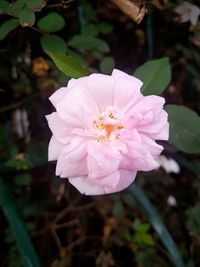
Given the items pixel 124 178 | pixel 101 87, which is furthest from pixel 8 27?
pixel 124 178

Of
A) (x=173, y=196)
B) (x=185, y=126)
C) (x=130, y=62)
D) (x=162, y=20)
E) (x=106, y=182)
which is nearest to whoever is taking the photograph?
(x=106, y=182)

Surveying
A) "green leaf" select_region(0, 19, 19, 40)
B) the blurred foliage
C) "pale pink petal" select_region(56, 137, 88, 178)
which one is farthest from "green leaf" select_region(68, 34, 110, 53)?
"pale pink petal" select_region(56, 137, 88, 178)

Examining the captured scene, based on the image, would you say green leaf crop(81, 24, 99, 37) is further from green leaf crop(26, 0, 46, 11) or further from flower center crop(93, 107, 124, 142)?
flower center crop(93, 107, 124, 142)

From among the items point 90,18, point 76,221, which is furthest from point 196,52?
point 76,221

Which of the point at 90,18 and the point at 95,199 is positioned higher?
the point at 90,18

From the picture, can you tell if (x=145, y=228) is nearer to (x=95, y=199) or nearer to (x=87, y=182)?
(x=95, y=199)

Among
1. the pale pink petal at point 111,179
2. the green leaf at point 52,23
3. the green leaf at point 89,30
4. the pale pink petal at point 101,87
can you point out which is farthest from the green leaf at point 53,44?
the pale pink petal at point 111,179
